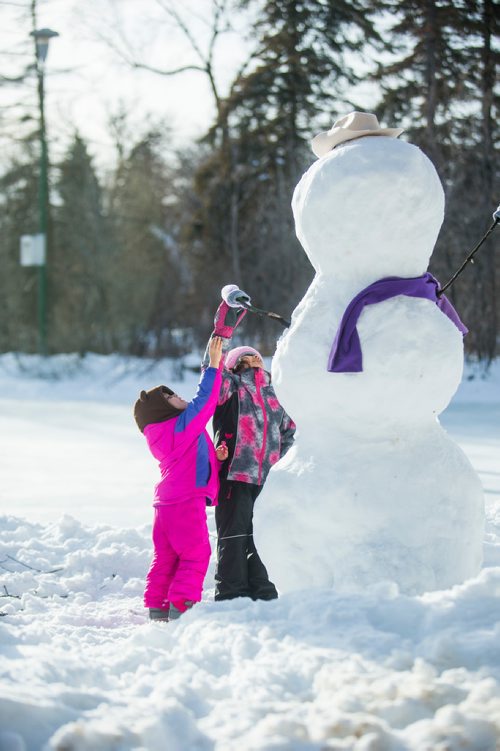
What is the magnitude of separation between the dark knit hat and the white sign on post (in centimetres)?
1320

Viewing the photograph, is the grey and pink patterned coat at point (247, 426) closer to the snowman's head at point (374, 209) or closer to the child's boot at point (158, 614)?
the child's boot at point (158, 614)

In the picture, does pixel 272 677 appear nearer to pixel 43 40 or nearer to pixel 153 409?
pixel 153 409

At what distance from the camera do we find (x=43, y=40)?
15211 mm

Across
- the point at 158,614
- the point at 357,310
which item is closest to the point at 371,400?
the point at 357,310

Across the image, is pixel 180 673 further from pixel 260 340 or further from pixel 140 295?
pixel 140 295

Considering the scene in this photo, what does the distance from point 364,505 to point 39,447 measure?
691 centimetres

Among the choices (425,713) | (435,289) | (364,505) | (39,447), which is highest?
(435,289)

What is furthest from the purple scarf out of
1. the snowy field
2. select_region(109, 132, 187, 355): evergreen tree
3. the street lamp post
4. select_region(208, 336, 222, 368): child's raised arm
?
select_region(109, 132, 187, 355): evergreen tree

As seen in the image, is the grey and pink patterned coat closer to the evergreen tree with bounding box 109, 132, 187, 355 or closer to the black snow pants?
the black snow pants

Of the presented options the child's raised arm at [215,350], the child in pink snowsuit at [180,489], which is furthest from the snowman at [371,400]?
the child in pink snowsuit at [180,489]

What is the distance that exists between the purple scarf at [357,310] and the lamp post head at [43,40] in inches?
514

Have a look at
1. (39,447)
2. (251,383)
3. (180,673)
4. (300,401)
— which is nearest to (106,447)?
(39,447)

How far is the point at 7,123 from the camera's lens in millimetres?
18812

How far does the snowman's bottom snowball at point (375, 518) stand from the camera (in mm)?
3197
